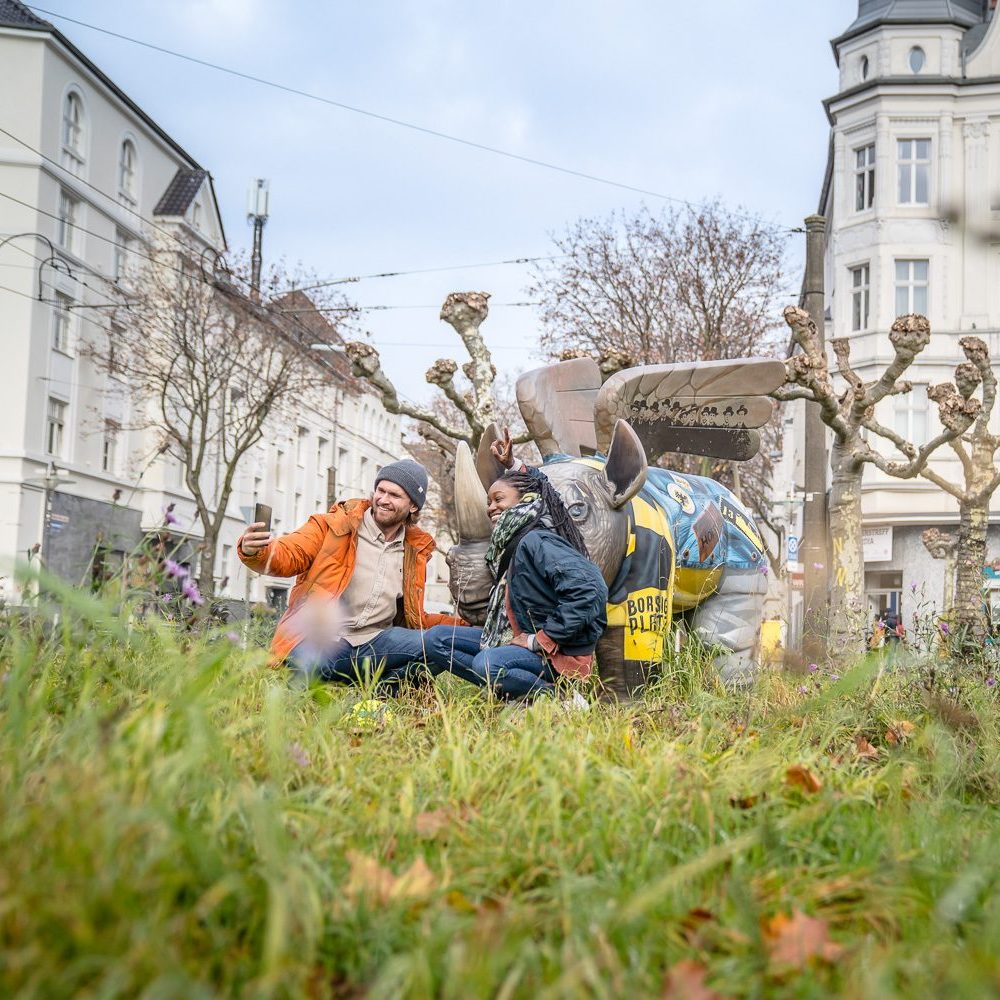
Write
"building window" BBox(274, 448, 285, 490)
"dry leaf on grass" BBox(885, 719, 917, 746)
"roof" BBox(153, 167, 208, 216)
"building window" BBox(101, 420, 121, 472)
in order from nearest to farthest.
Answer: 1. "dry leaf on grass" BBox(885, 719, 917, 746)
2. "building window" BBox(101, 420, 121, 472)
3. "roof" BBox(153, 167, 208, 216)
4. "building window" BBox(274, 448, 285, 490)

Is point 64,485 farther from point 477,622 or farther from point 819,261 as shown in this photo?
point 477,622

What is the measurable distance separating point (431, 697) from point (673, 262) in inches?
771

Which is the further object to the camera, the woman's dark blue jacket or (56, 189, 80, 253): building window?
(56, 189, 80, 253): building window

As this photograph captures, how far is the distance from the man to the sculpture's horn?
191mm

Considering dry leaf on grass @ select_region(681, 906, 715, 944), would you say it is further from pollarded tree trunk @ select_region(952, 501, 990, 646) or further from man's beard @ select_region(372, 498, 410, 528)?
pollarded tree trunk @ select_region(952, 501, 990, 646)

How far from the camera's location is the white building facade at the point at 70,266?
86.9 feet

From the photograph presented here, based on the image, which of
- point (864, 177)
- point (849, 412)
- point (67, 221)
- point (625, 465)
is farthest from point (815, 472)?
point (67, 221)

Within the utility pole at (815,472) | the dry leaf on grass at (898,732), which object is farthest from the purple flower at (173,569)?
the utility pole at (815,472)

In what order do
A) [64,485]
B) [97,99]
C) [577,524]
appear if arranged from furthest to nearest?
[97,99] → [64,485] → [577,524]

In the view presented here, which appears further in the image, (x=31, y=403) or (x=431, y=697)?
(x=31, y=403)

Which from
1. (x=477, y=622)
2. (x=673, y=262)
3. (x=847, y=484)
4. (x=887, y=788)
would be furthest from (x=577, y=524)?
(x=673, y=262)

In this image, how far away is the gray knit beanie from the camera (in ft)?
19.4

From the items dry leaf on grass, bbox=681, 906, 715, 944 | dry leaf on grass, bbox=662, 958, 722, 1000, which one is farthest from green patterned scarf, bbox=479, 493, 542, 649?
dry leaf on grass, bbox=662, 958, 722, 1000

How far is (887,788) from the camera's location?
3.83 m
